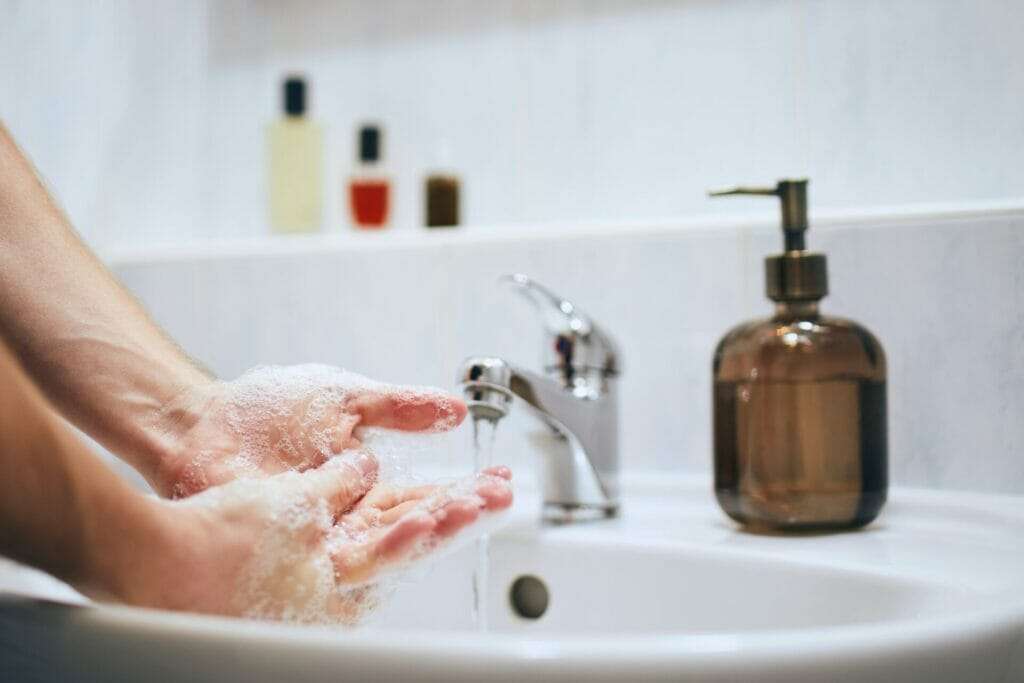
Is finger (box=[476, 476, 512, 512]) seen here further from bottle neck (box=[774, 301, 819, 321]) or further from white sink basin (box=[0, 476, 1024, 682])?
bottle neck (box=[774, 301, 819, 321])

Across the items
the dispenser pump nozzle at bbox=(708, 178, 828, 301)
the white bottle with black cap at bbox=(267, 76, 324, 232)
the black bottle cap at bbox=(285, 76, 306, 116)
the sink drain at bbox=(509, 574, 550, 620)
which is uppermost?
the black bottle cap at bbox=(285, 76, 306, 116)

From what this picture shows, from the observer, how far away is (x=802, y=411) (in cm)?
62

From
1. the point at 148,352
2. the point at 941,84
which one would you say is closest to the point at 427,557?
the point at 148,352

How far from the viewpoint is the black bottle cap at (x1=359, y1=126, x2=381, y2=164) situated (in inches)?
36.3

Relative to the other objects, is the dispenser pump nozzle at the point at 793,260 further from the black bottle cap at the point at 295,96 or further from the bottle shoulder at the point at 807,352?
the black bottle cap at the point at 295,96

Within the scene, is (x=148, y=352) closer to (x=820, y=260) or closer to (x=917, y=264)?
(x=820, y=260)

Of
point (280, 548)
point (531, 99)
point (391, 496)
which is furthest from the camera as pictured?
point (531, 99)

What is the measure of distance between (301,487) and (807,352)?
1.08 feet

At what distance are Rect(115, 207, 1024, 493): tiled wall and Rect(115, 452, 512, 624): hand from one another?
35 cm

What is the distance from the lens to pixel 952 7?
769 millimetres

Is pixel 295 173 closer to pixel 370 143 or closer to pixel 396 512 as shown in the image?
pixel 370 143

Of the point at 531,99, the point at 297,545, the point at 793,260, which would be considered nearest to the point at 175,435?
the point at 297,545

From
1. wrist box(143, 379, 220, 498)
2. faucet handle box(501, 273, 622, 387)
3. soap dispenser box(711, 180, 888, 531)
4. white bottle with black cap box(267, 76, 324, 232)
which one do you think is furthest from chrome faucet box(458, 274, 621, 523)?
white bottle with black cap box(267, 76, 324, 232)

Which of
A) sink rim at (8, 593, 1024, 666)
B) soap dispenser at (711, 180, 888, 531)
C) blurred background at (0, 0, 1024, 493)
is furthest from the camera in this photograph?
blurred background at (0, 0, 1024, 493)
